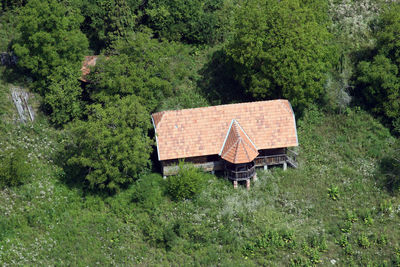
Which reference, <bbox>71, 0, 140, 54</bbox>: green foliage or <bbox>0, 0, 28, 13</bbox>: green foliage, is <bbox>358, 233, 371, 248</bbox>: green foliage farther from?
<bbox>0, 0, 28, 13</bbox>: green foliage

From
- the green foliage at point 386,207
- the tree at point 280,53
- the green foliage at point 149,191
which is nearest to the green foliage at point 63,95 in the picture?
the green foliage at point 149,191

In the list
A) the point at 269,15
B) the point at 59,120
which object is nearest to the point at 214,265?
the point at 59,120

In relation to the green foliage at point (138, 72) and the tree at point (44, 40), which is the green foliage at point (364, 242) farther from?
the tree at point (44, 40)

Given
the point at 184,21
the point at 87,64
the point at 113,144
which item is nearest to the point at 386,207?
the point at 113,144

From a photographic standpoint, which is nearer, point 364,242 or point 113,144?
point 364,242

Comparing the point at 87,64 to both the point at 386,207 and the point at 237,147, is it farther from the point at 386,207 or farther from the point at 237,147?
the point at 386,207

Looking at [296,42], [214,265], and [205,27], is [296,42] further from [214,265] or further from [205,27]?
[214,265]
